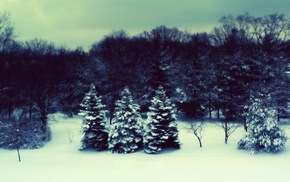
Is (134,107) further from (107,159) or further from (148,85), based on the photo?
(148,85)

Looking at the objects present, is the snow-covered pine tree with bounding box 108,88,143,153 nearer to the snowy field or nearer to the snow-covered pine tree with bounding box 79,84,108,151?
the snowy field

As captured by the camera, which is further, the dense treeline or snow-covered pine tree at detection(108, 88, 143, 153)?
the dense treeline

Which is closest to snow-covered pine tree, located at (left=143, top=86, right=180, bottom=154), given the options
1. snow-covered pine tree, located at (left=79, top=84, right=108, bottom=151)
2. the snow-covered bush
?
snow-covered pine tree, located at (left=79, top=84, right=108, bottom=151)

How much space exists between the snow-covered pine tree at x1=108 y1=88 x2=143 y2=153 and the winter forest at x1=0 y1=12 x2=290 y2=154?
0.09 meters

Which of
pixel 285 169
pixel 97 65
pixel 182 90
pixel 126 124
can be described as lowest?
pixel 285 169

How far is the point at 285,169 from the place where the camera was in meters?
23.5

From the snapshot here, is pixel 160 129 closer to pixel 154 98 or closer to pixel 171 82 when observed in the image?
pixel 154 98

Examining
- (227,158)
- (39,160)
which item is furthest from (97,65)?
(227,158)

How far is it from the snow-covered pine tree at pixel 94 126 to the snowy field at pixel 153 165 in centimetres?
92

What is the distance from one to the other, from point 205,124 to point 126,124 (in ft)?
40.3

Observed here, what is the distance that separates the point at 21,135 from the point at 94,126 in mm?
7785

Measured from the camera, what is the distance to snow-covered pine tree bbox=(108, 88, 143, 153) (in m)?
30.0

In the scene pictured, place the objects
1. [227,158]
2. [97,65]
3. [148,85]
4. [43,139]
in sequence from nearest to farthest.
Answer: [227,158] → [43,139] → [148,85] → [97,65]

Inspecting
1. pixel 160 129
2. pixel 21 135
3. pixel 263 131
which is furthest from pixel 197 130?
pixel 21 135
